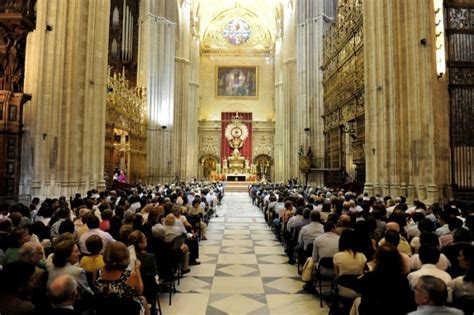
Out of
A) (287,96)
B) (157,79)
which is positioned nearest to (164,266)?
(157,79)

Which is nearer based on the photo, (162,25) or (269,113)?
(162,25)

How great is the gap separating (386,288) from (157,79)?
22583mm

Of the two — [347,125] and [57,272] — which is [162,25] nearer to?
[347,125]

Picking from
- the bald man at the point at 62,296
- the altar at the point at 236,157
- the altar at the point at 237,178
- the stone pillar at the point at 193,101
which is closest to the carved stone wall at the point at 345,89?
the altar at the point at 237,178

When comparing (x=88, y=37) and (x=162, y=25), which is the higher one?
(x=162, y=25)

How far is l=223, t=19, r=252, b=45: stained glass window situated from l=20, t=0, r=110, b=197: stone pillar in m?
31.3

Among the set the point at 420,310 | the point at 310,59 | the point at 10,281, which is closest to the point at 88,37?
the point at 10,281

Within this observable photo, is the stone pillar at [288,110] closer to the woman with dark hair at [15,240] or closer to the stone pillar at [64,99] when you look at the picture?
the stone pillar at [64,99]

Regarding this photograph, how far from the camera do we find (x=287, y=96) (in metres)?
32.1

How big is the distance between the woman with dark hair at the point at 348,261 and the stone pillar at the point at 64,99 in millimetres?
9222

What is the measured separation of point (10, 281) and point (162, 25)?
2377 cm

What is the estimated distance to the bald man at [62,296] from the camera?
2469mm

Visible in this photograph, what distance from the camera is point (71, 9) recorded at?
11.6m

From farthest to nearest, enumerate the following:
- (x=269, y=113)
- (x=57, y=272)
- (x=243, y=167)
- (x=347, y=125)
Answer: (x=269, y=113) → (x=243, y=167) → (x=347, y=125) → (x=57, y=272)
